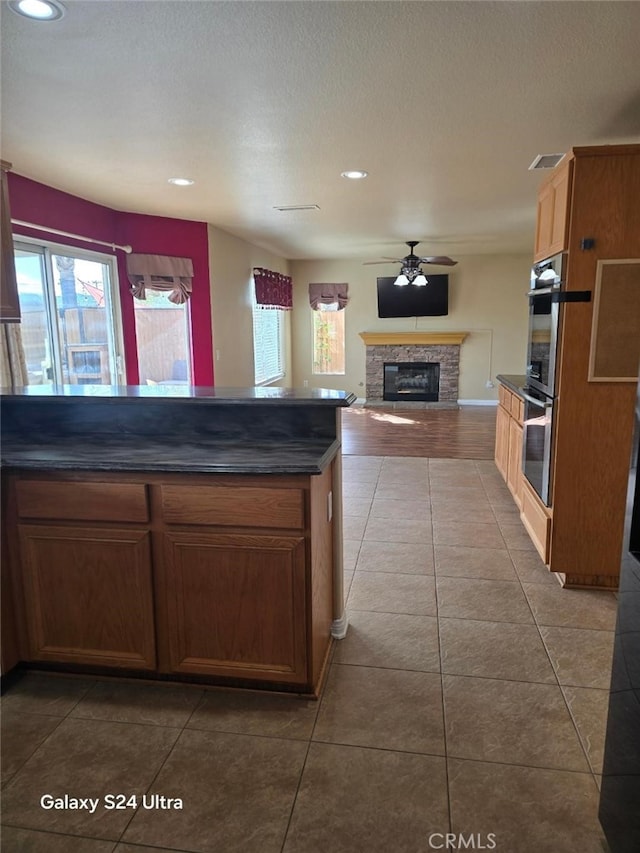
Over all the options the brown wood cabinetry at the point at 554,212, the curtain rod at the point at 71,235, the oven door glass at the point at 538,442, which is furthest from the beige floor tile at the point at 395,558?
the curtain rod at the point at 71,235

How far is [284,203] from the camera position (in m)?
4.90

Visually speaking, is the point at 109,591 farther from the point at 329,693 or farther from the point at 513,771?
the point at 513,771

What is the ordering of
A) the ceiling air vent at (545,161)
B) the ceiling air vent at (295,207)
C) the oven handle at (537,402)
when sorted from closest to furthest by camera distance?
1. the oven handle at (537,402)
2. the ceiling air vent at (545,161)
3. the ceiling air vent at (295,207)

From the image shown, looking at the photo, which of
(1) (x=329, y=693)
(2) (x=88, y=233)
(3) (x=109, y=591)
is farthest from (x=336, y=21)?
(2) (x=88, y=233)

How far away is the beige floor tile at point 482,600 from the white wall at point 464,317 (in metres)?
6.84

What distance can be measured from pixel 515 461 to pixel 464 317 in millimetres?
5538

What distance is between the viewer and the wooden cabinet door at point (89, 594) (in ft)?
6.86

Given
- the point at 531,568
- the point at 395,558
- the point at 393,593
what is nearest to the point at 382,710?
the point at 393,593

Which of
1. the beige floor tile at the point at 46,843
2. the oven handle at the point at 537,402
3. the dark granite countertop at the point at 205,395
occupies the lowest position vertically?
the beige floor tile at the point at 46,843

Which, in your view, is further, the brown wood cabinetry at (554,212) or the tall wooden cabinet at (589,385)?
the brown wood cabinetry at (554,212)

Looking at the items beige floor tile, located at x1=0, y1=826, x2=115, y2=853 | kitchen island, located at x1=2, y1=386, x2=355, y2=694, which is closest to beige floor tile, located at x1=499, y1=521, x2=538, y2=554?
kitchen island, located at x1=2, y1=386, x2=355, y2=694

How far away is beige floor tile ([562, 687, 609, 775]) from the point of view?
1814 millimetres

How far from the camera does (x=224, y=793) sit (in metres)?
1.68

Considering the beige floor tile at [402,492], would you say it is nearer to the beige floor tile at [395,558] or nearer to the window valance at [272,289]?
the beige floor tile at [395,558]
